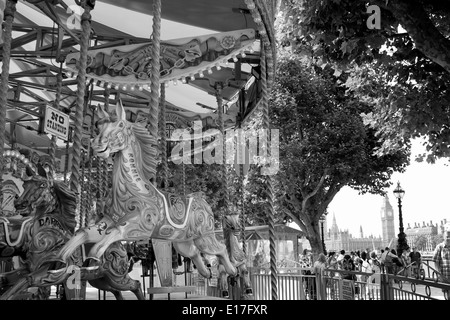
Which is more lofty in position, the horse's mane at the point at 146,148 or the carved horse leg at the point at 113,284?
the horse's mane at the point at 146,148

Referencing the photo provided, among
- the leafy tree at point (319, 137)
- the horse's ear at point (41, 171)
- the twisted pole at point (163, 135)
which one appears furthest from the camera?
the leafy tree at point (319, 137)

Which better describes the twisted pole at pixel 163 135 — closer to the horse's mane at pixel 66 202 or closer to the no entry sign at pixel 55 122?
the no entry sign at pixel 55 122

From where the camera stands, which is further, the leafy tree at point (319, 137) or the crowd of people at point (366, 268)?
the leafy tree at point (319, 137)

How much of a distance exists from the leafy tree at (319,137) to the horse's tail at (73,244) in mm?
15718

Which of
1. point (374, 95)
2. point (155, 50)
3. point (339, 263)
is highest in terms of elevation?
point (374, 95)

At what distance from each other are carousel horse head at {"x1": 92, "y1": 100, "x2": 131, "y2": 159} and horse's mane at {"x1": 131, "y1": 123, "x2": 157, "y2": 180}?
207 mm

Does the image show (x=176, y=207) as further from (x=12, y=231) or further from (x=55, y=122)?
(x=55, y=122)

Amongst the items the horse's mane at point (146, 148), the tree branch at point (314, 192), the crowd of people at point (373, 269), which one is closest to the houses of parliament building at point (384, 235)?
the tree branch at point (314, 192)

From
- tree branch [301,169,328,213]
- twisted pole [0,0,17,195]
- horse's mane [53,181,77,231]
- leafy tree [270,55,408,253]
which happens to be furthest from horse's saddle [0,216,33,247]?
tree branch [301,169,328,213]

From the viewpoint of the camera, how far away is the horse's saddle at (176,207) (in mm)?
5551
